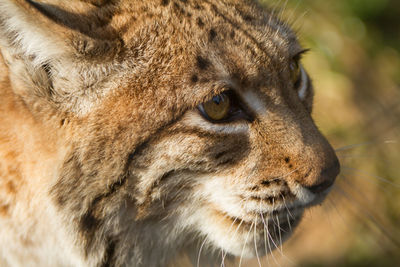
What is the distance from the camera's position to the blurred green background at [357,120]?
5.77 m

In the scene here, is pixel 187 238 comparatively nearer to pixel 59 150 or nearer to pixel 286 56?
pixel 59 150

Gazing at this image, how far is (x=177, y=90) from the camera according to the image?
280cm

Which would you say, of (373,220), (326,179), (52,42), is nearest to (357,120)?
(373,220)

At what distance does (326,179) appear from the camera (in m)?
2.98

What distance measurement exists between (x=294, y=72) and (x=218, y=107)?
2.52 ft

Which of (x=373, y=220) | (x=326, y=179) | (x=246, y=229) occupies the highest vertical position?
(x=326, y=179)

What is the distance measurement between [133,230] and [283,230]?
3.13 feet

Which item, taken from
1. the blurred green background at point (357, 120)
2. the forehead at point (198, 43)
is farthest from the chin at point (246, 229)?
the blurred green background at point (357, 120)

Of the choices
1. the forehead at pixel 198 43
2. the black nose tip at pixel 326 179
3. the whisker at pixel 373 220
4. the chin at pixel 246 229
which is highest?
the forehead at pixel 198 43

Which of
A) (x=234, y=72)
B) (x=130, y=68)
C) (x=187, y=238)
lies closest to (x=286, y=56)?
(x=234, y=72)

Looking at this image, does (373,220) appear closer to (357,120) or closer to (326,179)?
(357,120)

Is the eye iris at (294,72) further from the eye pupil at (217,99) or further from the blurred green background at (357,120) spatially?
the blurred green background at (357,120)

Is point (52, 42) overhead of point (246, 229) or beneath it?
overhead

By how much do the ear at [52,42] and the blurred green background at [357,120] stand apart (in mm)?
2984
